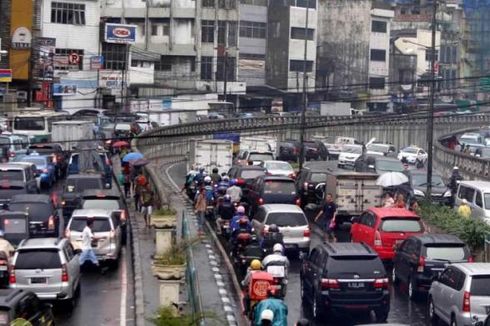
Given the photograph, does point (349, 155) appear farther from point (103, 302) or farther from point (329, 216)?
point (103, 302)

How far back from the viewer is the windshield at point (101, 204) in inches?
1353

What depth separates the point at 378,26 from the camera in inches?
4978

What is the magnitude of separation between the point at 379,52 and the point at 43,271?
10570 cm

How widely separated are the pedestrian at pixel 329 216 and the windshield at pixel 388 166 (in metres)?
8.86

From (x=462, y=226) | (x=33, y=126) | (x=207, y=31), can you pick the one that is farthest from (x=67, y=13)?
(x=462, y=226)

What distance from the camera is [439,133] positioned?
100 meters

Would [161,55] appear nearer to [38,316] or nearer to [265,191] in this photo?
[265,191]

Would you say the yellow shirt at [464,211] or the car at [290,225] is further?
the yellow shirt at [464,211]

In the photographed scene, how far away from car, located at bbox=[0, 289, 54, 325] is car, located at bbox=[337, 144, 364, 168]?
40.5 metres

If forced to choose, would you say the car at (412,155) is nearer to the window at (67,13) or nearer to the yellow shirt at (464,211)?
the yellow shirt at (464,211)

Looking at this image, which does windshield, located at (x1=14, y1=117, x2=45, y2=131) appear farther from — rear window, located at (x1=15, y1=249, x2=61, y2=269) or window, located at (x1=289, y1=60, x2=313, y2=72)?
window, located at (x1=289, y1=60, x2=313, y2=72)

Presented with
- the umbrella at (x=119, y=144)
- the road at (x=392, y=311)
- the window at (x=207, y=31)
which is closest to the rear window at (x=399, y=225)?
the road at (x=392, y=311)

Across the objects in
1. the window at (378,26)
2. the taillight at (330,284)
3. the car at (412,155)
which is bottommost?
the car at (412,155)

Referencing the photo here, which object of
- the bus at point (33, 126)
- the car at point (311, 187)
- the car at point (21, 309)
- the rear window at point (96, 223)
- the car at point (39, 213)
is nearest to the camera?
the car at point (21, 309)
